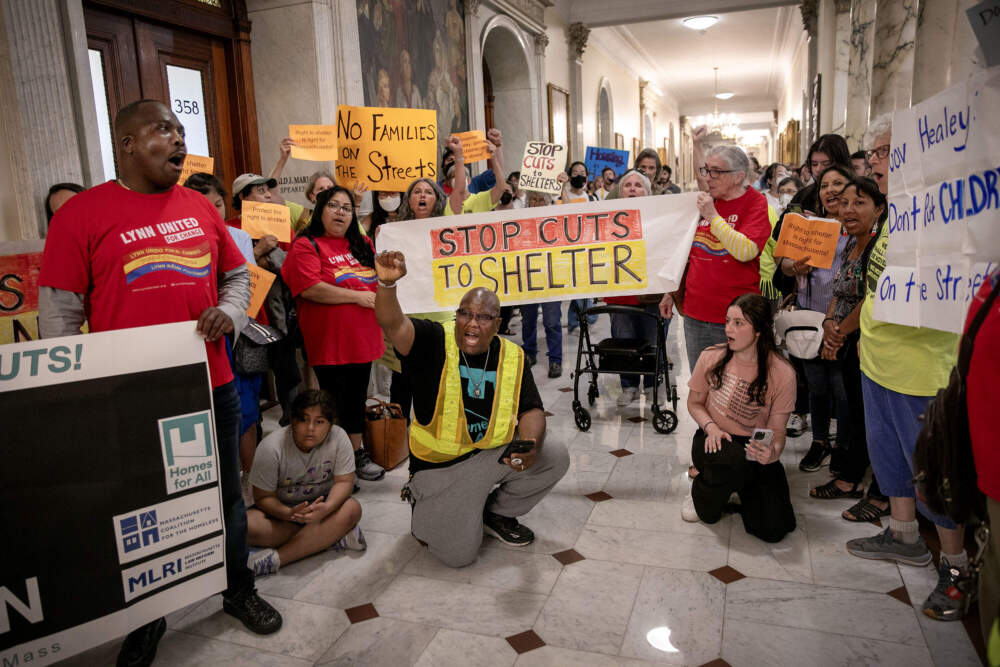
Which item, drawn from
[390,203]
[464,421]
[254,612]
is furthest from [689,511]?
[390,203]

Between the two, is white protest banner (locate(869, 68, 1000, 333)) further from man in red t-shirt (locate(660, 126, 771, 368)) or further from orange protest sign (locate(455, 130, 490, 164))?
orange protest sign (locate(455, 130, 490, 164))

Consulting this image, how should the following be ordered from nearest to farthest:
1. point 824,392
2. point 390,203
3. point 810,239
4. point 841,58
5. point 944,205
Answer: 1. point 944,205
2. point 810,239
3. point 824,392
4. point 390,203
5. point 841,58

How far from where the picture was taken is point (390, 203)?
521 cm

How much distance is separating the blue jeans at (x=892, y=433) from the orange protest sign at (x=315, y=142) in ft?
13.6

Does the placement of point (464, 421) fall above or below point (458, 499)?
above

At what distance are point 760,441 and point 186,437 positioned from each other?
2542 mm

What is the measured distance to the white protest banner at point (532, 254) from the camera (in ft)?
13.9

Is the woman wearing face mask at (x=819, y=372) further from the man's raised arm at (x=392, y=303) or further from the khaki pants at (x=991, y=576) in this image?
the khaki pants at (x=991, y=576)

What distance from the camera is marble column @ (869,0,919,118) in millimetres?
6156

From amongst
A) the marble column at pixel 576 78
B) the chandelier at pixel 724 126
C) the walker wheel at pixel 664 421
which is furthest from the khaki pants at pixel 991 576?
the chandelier at pixel 724 126

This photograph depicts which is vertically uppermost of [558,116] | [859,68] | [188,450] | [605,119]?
[605,119]

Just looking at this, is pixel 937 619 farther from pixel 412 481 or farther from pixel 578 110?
pixel 578 110

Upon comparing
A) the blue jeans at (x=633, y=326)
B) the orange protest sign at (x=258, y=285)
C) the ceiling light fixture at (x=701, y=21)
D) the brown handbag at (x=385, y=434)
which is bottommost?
the brown handbag at (x=385, y=434)

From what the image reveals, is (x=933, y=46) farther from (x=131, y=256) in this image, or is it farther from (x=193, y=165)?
(x=193, y=165)
